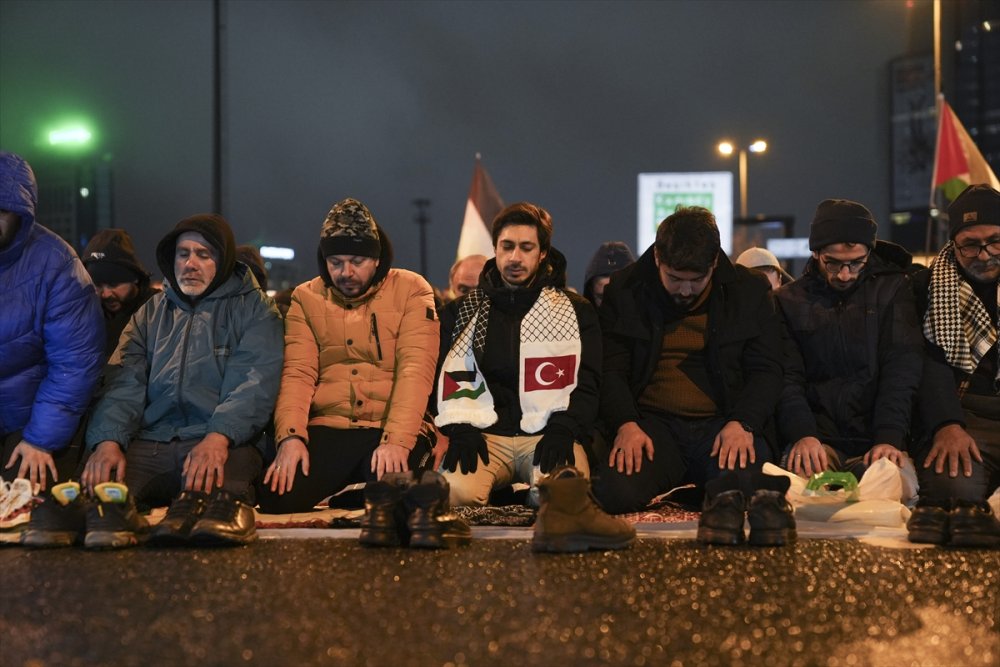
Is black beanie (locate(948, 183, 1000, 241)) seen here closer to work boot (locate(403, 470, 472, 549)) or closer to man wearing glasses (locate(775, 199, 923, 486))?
man wearing glasses (locate(775, 199, 923, 486))

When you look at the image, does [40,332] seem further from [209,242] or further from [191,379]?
[209,242]

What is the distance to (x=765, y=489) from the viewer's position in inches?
166

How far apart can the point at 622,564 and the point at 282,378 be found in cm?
248

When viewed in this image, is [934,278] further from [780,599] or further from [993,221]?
[780,599]

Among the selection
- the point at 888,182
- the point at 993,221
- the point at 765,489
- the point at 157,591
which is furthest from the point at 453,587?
the point at 888,182

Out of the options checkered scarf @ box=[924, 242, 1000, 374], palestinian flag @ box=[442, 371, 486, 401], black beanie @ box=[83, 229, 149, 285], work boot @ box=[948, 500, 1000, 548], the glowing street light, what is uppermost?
the glowing street light

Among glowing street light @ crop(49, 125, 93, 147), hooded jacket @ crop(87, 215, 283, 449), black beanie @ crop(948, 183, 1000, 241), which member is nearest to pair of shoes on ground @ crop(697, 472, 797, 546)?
black beanie @ crop(948, 183, 1000, 241)

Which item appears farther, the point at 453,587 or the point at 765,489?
the point at 765,489

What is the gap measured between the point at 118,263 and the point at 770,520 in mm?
4321

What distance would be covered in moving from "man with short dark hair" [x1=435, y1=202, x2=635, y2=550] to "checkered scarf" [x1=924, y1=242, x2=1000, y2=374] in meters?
1.84

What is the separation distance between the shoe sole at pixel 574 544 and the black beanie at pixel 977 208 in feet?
8.97

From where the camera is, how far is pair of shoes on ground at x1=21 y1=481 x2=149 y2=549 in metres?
4.07

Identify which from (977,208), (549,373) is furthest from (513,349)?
(977,208)

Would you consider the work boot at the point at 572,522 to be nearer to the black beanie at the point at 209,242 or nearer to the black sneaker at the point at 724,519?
the black sneaker at the point at 724,519
